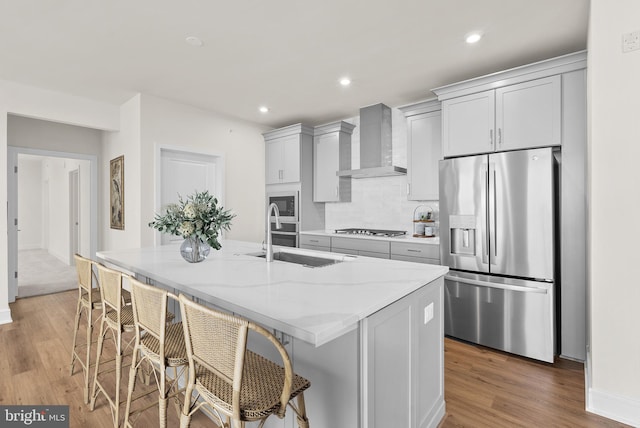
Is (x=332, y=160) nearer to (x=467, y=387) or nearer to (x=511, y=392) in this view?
(x=467, y=387)

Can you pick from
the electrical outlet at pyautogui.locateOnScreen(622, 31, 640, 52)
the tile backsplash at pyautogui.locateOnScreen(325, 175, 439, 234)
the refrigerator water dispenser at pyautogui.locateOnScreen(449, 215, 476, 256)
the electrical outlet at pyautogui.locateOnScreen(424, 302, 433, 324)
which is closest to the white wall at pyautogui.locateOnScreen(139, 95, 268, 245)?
the tile backsplash at pyautogui.locateOnScreen(325, 175, 439, 234)

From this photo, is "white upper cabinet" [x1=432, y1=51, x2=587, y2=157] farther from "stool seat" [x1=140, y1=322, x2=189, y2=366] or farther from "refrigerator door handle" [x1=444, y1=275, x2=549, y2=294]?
"stool seat" [x1=140, y1=322, x2=189, y2=366]

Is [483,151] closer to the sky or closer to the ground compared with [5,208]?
closer to the sky

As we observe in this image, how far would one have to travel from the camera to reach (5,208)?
11.5 ft

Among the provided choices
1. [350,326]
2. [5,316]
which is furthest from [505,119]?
[5,316]

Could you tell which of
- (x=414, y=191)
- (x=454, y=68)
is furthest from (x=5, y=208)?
(x=454, y=68)

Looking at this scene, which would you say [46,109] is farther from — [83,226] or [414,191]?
[414,191]

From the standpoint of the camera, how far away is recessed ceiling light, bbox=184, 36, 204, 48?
2621 millimetres

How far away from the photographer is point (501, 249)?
110 inches

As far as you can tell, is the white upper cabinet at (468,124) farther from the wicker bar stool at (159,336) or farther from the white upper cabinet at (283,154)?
the wicker bar stool at (159,336)

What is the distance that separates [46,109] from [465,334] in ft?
16.6

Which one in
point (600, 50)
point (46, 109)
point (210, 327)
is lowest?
point (210, 327)

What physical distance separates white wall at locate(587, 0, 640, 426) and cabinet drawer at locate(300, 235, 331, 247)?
2.75 m

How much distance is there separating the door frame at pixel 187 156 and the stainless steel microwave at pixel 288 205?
83 centimetres
